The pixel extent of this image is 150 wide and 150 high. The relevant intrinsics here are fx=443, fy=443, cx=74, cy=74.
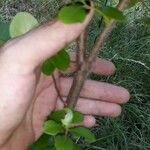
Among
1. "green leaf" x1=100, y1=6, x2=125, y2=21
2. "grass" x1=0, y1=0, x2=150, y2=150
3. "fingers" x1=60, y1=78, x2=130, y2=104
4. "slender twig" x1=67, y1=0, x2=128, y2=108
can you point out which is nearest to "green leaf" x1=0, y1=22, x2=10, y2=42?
"slender twig" x1=67, y1=0, x2=128, y2=108

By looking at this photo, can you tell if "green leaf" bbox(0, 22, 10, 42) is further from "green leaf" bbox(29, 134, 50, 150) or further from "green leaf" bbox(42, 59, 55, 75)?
"green leaf" bbox(29, 134, 50, 150)

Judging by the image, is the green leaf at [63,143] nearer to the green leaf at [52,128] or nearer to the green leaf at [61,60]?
the green leaf at [52,128]

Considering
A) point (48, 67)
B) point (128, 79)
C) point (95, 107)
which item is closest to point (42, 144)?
point (48, 67)

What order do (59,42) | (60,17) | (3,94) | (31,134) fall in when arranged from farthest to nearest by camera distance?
1. (31,134)
2. (3,94)
3. (59,42)
4. (60,17)

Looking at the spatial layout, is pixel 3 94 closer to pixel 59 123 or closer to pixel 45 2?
pixel 59 123

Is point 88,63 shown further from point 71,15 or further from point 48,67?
point 71,15

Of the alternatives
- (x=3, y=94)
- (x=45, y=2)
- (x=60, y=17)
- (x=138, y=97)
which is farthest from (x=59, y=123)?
(x=45, y=2)
